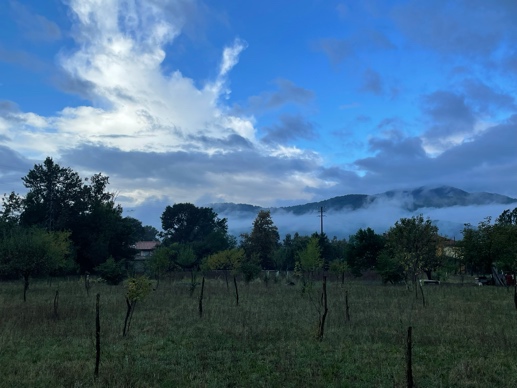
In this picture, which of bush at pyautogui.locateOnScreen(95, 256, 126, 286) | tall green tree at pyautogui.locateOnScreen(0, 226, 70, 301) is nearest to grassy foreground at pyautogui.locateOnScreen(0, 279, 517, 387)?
tall green tree at pyautogui.locateOnScreen(0, 226, 70, 301)

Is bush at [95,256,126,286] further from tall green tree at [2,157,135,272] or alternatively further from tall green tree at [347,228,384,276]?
Result: tall green tree at [347,228,384,276]

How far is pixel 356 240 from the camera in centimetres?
5628

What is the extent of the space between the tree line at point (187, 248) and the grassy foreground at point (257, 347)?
1128 cm

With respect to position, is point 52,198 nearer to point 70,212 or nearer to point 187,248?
point 70,212

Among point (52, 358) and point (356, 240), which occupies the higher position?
point (356, 240)

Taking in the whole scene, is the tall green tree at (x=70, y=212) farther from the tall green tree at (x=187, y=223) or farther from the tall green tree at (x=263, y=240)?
the tall green tree at (x=187, y=223)

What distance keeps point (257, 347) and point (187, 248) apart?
58.1m

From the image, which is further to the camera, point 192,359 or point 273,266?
point 273,266

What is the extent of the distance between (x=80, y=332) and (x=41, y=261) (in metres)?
15.9

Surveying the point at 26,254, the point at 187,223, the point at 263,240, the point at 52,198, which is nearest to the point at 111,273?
the point at 26,254

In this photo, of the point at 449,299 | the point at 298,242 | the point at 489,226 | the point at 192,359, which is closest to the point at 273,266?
the point at 298,242

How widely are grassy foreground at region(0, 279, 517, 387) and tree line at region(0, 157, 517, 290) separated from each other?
37.0ft

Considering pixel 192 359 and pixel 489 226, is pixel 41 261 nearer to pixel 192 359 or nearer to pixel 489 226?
pixel 192 359

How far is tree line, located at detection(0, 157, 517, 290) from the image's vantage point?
109 ft
